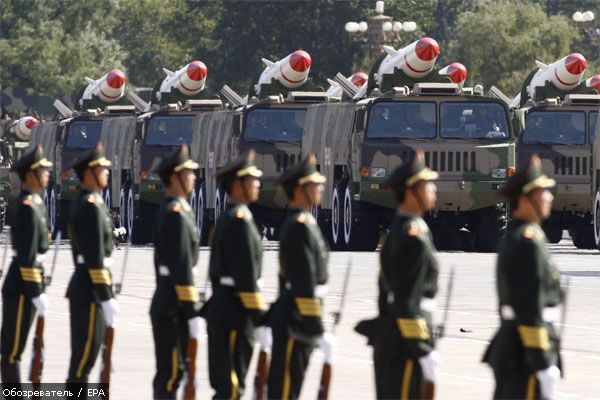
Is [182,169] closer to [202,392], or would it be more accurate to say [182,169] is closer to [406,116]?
[202,392]

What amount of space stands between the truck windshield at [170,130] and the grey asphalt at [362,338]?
9.29m

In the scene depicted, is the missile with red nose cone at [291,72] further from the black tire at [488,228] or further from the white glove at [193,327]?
the white glove at [193,327]

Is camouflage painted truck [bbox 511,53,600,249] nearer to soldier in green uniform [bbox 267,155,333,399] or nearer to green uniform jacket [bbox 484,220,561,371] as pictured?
soldier in green uniform [bbox 267,155,333,399]

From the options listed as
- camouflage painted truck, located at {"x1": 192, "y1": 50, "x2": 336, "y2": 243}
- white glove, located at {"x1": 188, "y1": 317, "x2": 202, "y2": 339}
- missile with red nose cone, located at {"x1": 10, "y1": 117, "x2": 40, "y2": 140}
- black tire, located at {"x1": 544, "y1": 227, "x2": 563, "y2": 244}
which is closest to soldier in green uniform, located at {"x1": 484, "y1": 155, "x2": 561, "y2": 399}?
white glove, located at {"x1": 188, "y1": 317, "x2": 202, "y2": 339}

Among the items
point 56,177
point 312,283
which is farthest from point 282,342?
point 56,177

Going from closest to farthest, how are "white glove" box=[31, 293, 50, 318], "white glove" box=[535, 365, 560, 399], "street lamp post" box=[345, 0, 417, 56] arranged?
"white glove" box=[535, 365, 560, 399]
"white glove" box=[31, 293, 50, 318]
"street lamp post" box=[345, 0, 417, 56]

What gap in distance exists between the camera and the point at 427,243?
10.9 metres

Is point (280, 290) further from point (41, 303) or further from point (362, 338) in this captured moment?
point (362, 338)

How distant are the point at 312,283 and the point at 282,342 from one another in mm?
352

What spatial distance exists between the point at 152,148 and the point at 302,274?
32.3 m

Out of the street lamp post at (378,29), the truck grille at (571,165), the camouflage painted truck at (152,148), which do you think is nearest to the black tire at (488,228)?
the truck grille at (571,165)

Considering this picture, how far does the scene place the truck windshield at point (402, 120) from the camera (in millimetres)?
36875

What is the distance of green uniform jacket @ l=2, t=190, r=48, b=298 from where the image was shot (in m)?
14.0

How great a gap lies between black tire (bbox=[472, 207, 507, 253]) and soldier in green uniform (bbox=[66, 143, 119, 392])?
2445 cm
